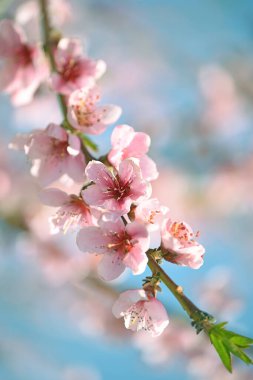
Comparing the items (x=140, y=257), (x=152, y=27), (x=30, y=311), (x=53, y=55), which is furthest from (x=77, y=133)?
(x=30, y=311)

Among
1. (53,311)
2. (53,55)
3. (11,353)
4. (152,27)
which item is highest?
(152,27)

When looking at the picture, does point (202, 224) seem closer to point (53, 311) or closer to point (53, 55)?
point (53, 311)

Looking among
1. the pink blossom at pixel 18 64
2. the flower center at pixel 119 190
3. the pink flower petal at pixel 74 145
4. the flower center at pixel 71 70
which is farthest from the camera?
the pink blossom at pixel 18 64

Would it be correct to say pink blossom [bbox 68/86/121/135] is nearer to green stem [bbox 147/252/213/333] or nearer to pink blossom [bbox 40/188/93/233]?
pink blossom [bbox 40/188/93/233]

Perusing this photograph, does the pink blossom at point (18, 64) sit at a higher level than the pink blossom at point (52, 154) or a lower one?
higher

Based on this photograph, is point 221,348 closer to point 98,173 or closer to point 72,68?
point 98,173

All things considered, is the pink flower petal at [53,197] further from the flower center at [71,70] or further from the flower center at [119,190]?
the flower center at [71,70]

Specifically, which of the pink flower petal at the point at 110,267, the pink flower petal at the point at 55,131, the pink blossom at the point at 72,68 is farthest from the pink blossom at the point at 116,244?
the pink blossom at the point at 72,68
